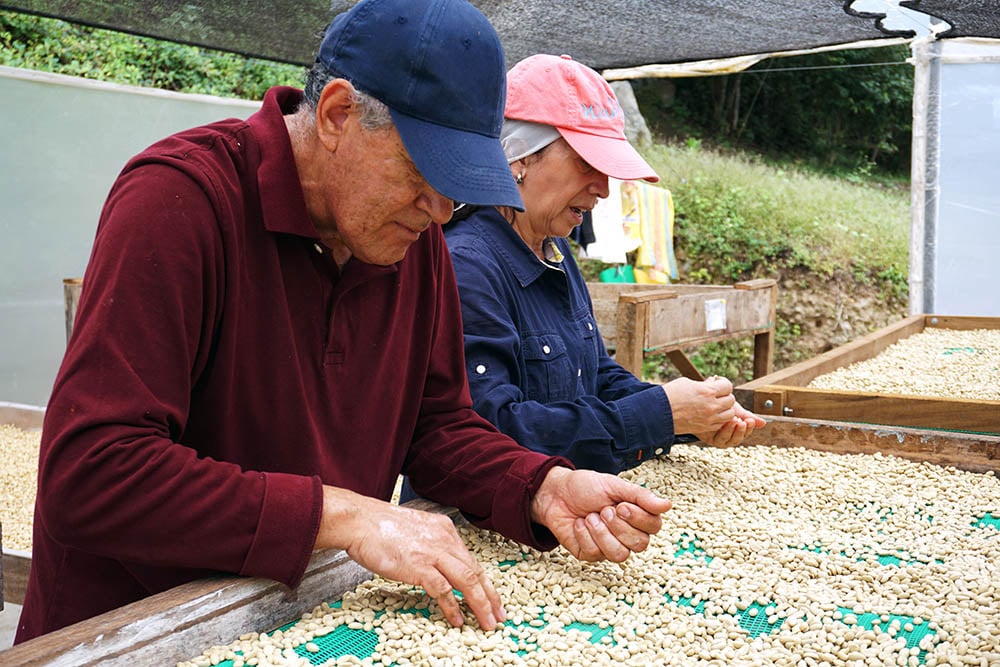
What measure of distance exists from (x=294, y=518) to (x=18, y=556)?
1.88m

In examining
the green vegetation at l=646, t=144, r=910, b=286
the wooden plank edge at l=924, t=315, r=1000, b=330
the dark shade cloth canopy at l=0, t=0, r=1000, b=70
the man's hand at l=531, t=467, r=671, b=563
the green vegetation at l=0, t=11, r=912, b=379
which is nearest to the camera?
the man's hand at l=531, t=467, r=671, b=563

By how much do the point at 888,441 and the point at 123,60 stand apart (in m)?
10.3

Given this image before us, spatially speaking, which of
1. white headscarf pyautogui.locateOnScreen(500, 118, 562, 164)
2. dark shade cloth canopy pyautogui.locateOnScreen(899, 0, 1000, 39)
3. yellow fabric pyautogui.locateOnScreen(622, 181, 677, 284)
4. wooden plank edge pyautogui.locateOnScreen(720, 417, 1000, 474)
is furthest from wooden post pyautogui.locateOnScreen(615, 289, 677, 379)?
yellow fabric pyautogui.locateOnScreen(622, 181, 677, 284)

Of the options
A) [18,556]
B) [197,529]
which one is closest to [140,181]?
[197,529]

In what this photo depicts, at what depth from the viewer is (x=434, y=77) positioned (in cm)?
128

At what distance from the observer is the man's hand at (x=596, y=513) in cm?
158

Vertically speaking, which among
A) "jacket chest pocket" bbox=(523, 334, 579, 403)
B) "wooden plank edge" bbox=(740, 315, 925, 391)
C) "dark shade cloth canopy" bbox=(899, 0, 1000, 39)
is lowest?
"wooden plank edge" bbox=(740, 315, 925, 391)

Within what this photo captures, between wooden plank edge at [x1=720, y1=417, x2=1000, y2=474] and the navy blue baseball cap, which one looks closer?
the navy blue baseball cap

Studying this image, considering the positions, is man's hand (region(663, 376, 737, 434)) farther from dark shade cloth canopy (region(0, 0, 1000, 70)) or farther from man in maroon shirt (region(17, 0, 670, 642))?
dark shade cloth canopy (region(0, 0, 1000, 70))

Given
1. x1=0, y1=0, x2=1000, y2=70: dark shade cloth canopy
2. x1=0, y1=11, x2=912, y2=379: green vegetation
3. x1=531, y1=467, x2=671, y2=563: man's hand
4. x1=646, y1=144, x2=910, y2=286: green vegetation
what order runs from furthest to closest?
x1=646, y1=144, x2=910, y2=286: green vegetation < x1=0, y1=11, x2=912, y2=379: green vegetation < x1=0, y1=0, x2=1000, y2=70: dark shade cloth canopy < x1=531, y1=467, x2=671, y2=563: man's hand

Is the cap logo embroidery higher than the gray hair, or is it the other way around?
the gray hair

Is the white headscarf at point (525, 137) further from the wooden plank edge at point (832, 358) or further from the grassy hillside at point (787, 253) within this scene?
the grassy hillside at point (787, 253)

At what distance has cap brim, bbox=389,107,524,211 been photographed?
4.22 feet

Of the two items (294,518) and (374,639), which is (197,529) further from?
(374,639)
